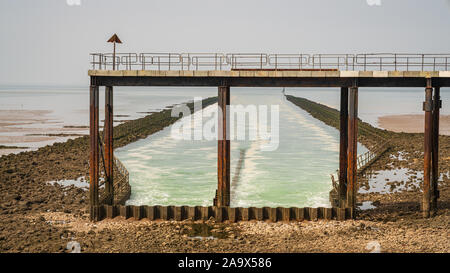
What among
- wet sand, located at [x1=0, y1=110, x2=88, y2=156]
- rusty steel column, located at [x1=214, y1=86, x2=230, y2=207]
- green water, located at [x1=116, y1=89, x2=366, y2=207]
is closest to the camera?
rusty steel column, located at [x1=214, y1=86, x2=230, y2=207]

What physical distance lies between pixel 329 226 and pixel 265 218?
378 cm

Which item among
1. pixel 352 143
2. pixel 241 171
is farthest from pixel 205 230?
pixel 241 171

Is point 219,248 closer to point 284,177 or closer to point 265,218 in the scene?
point 265,218

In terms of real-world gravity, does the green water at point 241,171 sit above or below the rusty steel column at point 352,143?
below

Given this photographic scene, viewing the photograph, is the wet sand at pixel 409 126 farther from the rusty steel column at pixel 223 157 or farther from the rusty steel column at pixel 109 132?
the rusty steel column at pixel 109 132

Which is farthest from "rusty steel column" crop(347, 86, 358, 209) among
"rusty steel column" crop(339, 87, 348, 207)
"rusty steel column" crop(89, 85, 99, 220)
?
"rusty steel column" crop(89, 85, 99, 220)

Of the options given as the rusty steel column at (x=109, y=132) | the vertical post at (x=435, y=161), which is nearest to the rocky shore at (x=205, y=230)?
the vertical post at (x=435, y=161)

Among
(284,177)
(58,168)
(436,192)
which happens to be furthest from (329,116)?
(436,192)

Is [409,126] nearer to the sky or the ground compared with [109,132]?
nearer to the ground

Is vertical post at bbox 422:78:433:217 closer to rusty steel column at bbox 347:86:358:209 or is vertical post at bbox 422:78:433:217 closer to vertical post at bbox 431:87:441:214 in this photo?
vertical post at bbox 431:87:441:214

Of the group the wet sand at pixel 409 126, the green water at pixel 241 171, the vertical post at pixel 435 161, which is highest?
the vertical post at pixel 435 161

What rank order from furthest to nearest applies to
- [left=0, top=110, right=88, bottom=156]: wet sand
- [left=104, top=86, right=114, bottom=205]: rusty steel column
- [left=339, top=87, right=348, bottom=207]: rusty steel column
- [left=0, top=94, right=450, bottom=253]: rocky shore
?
[left=0, top=110, right=88, bottom=156]: wet sand
[left=339, top=87, right=348, bottom=207]: rusty steel column
[left=104, top=86, right=114, bottom=205]: rusty steel column
[left=0, top=94, right=450, bottom=253]: rocky shore

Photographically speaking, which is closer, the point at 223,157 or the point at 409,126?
the point at 223,157

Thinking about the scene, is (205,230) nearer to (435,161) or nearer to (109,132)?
(109,132)
